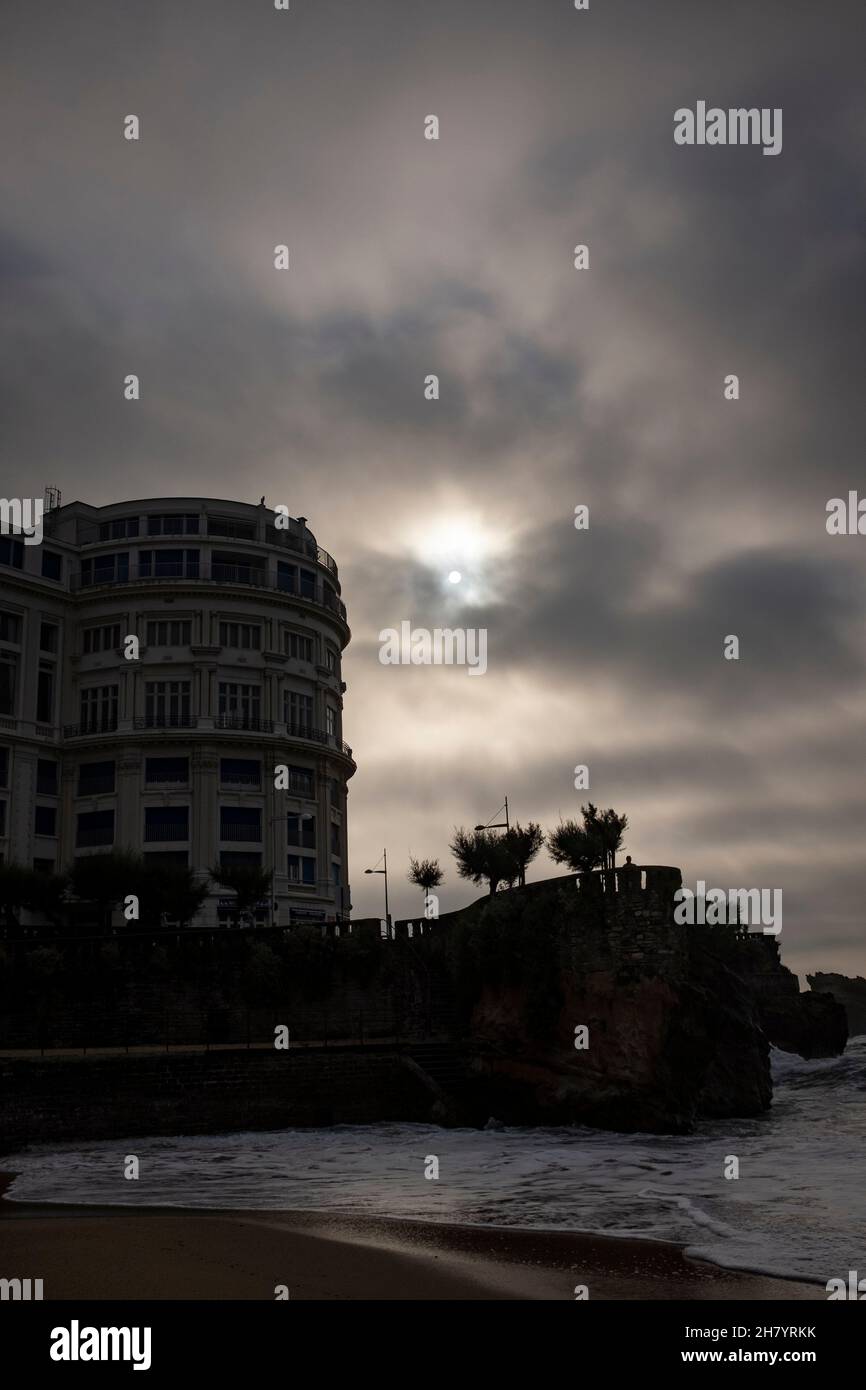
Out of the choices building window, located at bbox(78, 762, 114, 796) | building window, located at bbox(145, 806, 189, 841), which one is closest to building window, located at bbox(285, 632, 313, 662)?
building window, located at bbox(145, 806, 189, 841)

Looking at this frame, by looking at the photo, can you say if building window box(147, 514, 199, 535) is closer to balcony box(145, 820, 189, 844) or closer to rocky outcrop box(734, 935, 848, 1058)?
balcony box(145, 820, 189, 844)

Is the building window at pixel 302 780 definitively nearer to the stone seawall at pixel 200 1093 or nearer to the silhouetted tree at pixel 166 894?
the silhouetted tree at pixel 166 894

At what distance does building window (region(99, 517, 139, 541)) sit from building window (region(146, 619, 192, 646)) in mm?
6788

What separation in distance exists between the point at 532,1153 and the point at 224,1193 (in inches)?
353

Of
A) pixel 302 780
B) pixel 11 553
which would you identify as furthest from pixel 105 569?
pixel 302 780

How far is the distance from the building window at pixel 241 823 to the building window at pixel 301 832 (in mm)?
2015

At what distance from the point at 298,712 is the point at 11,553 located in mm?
20284

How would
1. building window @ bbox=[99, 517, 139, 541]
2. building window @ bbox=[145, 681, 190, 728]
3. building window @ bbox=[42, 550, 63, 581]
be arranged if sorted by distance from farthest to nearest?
building window @ bbox=[99, 517, 139, 541] → building window @ bbox=[42, 550, 63, 581] → building window @ bbox=[145, 681, 190, 728]

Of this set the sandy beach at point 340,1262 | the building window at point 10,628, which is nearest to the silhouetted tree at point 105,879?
the building window at point 10,628

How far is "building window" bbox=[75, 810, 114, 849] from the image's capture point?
67.1 m

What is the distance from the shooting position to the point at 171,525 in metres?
71.6

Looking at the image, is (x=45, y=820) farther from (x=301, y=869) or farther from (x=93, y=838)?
(x=301, y=869)

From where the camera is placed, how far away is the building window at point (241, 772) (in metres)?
68.6
